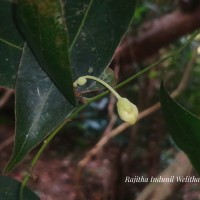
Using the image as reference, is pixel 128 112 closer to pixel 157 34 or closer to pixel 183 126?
pixel 183 126

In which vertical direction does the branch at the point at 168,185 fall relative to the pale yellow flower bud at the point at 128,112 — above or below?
below

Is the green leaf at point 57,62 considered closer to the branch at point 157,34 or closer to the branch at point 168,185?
the branch at point 168,185

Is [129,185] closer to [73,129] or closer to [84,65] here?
[73,129]

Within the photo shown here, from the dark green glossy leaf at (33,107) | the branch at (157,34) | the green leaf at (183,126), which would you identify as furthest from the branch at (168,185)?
the branch at (157,34)

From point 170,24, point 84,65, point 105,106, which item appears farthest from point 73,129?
point 84,65

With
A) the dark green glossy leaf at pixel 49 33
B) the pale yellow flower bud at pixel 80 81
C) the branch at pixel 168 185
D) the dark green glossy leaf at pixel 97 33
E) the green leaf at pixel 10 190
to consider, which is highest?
the dark green glossy leaf at pixel 49 33
